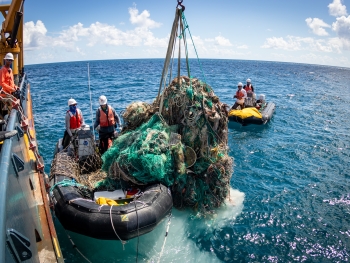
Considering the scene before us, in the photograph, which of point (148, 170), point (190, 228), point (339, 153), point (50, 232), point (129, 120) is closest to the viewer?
point (50, 232)

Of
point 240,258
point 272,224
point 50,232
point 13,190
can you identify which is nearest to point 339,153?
point 272,224

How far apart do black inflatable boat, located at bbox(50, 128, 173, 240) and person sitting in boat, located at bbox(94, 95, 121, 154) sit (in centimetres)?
240

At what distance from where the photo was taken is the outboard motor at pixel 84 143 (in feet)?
23.6

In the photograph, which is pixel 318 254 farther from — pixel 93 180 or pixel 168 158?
pixel 93 180

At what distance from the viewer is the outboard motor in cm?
720

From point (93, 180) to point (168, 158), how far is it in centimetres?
221

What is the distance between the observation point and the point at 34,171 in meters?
6.10

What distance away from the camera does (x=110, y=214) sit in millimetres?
5035

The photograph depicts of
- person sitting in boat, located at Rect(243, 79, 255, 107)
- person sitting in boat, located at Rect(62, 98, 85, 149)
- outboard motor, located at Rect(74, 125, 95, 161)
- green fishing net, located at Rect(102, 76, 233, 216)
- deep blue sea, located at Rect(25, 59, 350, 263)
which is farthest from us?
person sitting in boat, located at Rect(243, 79, 255, 107)

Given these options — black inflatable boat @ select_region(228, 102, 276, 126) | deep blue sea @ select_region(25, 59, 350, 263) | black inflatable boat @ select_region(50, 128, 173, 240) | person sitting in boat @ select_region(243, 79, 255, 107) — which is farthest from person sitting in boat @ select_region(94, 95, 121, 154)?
person sitting in boat @ select_region(243, 79, 255, 107)

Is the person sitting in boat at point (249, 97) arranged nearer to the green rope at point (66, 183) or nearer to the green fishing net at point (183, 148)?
the green fishing net at point (183, 148)

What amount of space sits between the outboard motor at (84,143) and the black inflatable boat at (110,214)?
5.00 feet

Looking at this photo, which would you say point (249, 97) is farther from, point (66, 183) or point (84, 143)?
point (66, 183)

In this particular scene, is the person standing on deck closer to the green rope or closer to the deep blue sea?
the deep blue sea
